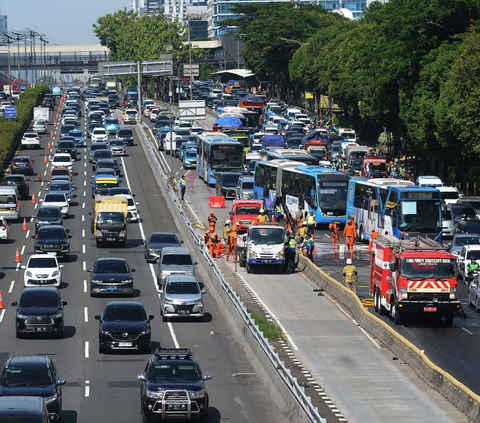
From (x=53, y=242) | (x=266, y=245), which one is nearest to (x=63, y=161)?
(x=53, y=242)

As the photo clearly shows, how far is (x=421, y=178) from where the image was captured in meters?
63.5

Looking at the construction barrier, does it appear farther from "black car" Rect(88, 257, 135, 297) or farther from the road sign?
the road sign

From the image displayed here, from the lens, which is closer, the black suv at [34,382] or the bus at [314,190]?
the black suv at [34,382]

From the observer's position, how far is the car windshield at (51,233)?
48.5 m

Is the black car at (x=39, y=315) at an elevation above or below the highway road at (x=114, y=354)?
above

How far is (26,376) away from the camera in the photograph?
75.5ft

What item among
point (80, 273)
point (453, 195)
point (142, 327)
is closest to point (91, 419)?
point (142, 327)

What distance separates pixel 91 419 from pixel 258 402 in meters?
4.49

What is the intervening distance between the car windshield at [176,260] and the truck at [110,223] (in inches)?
381

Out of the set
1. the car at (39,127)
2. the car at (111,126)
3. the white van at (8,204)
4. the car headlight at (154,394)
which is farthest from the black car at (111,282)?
the car at (39,127)

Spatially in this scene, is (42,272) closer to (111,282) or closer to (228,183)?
(111,282)

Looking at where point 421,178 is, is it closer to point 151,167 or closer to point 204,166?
point 204,166

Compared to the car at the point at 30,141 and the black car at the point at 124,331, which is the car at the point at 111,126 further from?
the black car at the point at 124,331

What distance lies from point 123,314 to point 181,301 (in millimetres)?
4951
